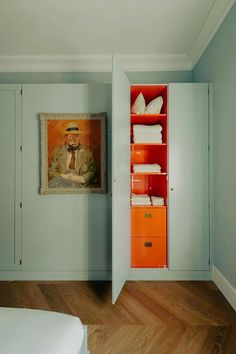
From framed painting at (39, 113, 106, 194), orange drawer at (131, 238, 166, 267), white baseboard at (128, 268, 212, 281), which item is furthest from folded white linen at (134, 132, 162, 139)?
white baseboard at (128, 268, 212, 281)

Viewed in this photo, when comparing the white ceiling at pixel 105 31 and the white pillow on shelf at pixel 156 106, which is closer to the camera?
the white ceiling at pixel 105 31

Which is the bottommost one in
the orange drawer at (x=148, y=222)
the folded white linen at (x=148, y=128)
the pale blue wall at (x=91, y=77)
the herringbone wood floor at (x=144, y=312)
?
the herringbone wood floor at (x=144, y=312)

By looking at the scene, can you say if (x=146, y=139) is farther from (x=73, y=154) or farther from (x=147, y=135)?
(x=73, y=154)

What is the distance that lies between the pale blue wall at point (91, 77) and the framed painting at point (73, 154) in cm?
81

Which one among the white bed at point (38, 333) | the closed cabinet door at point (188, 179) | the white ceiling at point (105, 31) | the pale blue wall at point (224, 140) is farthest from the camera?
the closed cabinet door at point (188, 179)

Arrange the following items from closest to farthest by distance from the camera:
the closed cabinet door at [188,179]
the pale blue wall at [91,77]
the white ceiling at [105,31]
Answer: the white ceiling at [105,31]
the closed cabinet door at [188,179]
the pale blue wall at [91,77]

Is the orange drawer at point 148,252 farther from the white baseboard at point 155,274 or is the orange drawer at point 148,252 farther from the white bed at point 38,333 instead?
the white bed at point 38,333

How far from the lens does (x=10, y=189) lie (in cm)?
273

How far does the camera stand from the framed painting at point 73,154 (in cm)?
270

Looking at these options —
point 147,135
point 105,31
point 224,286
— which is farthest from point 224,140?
point 105,31

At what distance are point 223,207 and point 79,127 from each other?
166 centimetres

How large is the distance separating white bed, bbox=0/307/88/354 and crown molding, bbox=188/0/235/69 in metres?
2.50

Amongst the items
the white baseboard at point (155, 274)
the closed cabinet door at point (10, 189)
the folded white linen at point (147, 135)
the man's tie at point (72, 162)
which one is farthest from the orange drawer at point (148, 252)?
the closed cabinet door at point (10, 189)

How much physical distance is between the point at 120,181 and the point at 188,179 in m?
0.79
